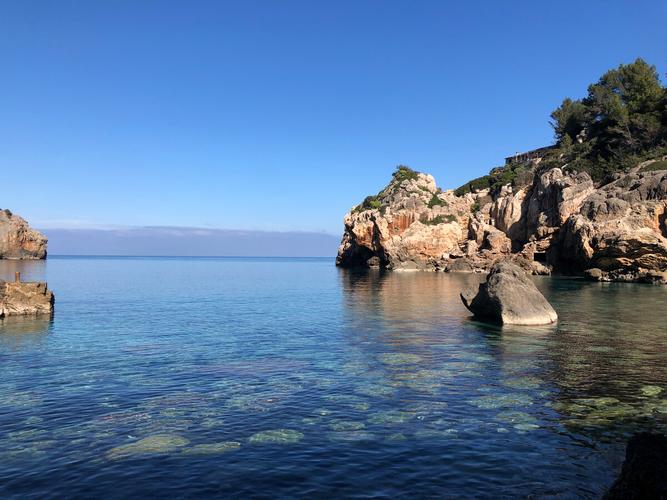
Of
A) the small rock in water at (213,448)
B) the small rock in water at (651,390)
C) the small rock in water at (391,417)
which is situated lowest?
the small rock in water at (213,448)

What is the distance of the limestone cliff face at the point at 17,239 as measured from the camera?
16200 cm

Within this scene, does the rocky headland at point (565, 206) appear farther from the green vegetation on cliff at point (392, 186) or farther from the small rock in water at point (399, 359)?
the small rock in water at point (399, 359)

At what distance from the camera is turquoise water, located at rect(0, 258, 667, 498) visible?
35.4 ft

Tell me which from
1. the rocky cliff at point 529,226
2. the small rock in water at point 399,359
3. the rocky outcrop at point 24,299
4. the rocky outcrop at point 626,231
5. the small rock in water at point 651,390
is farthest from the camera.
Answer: the rocky cliff at point 529,226

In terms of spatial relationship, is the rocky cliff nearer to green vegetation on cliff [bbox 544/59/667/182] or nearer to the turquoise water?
green vegetation on cliff [bbox 544/59/667/182]

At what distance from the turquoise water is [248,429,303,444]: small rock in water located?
6 cm

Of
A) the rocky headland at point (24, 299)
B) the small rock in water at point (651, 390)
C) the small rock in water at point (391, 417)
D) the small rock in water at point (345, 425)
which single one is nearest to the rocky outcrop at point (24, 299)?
the rocky headland at point (24, 299)

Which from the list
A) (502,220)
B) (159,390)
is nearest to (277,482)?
(159,390)

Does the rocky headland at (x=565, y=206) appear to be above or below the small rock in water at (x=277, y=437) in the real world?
above

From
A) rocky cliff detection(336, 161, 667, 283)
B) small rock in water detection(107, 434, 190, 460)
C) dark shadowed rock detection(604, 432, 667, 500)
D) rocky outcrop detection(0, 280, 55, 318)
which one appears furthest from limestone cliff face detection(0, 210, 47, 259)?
dark shadowed rock detection(604, 432, 667, 500)

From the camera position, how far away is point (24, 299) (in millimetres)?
37219

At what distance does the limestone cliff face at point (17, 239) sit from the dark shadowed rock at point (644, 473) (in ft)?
618

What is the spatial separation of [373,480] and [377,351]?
1457 cm

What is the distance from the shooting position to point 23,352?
24141 millimetres
